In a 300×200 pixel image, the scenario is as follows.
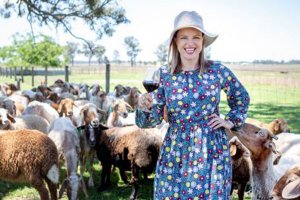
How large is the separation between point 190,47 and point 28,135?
11.1ft

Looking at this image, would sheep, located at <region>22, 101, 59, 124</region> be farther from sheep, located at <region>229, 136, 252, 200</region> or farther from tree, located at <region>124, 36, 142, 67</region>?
tree, located at <region>124, 36, 142, 67</region>

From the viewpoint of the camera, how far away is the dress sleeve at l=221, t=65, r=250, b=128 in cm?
287

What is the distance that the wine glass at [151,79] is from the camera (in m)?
2.87

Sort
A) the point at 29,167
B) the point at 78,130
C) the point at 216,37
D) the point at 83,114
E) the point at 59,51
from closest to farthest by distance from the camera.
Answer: the point at 216,37
the point at 29,167
the point at 78,130
the point at 83,114
the point at 59,51

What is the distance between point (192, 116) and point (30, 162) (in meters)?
3.11

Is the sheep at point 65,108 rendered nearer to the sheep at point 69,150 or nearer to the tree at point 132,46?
the sheep at point 69,150

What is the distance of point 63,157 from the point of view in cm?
619

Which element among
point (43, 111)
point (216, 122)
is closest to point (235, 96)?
point (216, 122)

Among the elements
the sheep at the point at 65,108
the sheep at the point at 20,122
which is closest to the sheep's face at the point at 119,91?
the sheep at the point at 65,108

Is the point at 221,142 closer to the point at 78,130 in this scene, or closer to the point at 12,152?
the point at 12,152

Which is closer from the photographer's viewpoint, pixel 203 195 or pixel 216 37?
pixel 203 195

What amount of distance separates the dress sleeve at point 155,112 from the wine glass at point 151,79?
3 cm

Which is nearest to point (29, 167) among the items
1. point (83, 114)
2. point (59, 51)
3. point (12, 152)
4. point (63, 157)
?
point (12, 152)

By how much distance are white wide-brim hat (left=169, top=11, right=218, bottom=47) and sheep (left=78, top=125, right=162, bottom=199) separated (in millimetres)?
3480
